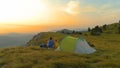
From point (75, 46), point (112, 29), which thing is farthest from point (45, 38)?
point (75, 46)

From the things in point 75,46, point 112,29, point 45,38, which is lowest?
point 45,38

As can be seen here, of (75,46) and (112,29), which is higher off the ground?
(112,29)

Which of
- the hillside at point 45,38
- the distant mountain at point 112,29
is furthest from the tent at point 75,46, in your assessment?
the distant mountain at point 112,29

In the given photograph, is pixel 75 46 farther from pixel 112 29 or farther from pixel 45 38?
pixel 112 29

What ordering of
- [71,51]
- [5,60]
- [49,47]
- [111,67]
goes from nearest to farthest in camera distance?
[111,67]
[5,60]
[71,51]
[49,47]

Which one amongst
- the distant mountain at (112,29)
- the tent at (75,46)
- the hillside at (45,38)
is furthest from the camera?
the distant mountain at (112,29)

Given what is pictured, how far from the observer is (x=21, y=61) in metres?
36.4

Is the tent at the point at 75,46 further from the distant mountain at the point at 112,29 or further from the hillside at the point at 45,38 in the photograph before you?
the distant mountain at the point at 112,29

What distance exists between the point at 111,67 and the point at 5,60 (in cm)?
1420

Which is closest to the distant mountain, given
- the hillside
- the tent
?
the hillside

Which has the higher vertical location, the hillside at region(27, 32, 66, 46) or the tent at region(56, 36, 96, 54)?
the tent at region(56, 36, 96, 54)

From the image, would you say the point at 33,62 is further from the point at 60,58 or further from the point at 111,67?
the point at 111,67

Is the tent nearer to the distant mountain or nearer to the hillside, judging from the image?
the hillside

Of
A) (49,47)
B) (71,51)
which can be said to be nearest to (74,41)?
(71,51)
